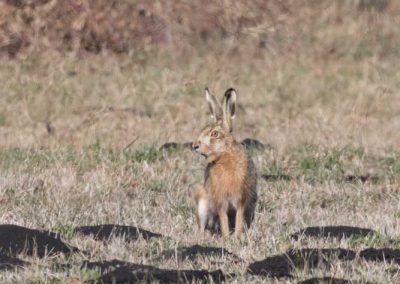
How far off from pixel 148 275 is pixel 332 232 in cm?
230

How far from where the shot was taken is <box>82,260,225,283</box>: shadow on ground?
20.8 feet

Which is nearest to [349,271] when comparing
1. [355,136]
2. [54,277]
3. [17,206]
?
[54,277]

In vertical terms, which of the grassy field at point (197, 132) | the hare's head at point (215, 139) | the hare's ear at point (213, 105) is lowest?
the grassy field at point (197, 132)

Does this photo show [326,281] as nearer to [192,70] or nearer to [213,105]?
[213,105]

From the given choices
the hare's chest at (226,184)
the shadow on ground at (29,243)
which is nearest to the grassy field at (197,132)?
the shadow on ground at (29,243)

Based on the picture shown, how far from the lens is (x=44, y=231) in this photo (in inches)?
330

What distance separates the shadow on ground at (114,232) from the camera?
812 cm

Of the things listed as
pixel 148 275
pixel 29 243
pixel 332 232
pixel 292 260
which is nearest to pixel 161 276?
pixel 148 275

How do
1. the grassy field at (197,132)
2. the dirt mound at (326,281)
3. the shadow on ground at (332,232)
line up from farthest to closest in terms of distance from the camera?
the shadow on ground at (332,232) < the grassy field at (197,132) < the dirt mound at (326,281)

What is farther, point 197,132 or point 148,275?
point 197,132

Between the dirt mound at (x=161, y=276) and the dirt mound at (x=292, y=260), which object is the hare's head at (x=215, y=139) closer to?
the dirt mound at (x=292, y=260)

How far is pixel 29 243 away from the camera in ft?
25.0

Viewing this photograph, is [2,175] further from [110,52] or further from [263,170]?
[110,52]

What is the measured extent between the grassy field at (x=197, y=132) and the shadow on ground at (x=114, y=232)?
108 millimetres
